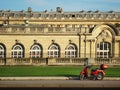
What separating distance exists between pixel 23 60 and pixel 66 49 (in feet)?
27.3

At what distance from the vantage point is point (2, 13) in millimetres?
98562

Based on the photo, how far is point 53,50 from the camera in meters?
52.8

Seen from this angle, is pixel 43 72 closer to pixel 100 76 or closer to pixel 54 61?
pixel 100 76

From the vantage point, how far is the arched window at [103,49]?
→ 5356 centimetres

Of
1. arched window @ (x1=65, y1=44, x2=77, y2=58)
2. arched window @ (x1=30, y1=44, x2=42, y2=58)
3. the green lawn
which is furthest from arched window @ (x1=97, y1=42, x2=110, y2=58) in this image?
the green lawn

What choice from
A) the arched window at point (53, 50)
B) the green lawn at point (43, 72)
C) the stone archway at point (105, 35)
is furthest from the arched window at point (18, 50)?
the green lawn at point (43, 72)

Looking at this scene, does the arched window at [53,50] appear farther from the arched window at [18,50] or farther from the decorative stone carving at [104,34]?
the decorative stone carving at [104,34]

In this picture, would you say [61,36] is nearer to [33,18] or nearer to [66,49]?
[66,49]

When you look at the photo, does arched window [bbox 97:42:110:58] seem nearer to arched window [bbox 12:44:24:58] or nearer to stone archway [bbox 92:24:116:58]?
stone archway [bbox 92:24:116:58]

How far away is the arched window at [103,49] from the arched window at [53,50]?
5.83 m

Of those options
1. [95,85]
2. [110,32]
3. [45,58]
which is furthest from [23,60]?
[95,85]

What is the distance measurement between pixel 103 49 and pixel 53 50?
7.12 m

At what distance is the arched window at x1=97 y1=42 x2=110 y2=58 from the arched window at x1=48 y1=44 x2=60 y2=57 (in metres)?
5.83

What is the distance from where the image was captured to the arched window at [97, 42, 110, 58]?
53562mm
